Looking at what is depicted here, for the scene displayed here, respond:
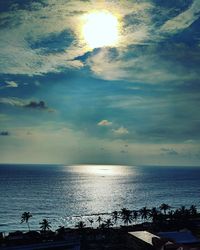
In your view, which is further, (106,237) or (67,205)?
(67,205)

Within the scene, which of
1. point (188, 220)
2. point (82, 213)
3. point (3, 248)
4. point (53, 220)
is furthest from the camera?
point (82, 213)

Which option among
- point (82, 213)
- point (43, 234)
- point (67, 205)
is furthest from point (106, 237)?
point (67, 205)

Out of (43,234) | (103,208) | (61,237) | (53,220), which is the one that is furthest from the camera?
(103,208)

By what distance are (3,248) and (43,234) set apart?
18803 mm

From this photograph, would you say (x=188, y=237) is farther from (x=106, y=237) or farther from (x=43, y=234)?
(x=43, y=234)

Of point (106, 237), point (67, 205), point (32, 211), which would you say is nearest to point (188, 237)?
point (106, 237)

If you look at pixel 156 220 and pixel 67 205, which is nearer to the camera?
pixel 156 220

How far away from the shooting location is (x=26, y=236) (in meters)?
96.2

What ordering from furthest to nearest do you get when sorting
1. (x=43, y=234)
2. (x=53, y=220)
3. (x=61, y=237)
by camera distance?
(x=53, y=220) → (x=43, y=234) → (x=61, y=237)

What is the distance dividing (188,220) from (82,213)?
213 feet

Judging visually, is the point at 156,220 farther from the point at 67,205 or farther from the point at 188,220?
the point at 67,205

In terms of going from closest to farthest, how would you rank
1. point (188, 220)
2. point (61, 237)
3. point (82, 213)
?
point (61, 237)
point (188, 220)
point (82, 213)

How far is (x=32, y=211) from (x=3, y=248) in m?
92.3

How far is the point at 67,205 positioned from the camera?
647 feet
